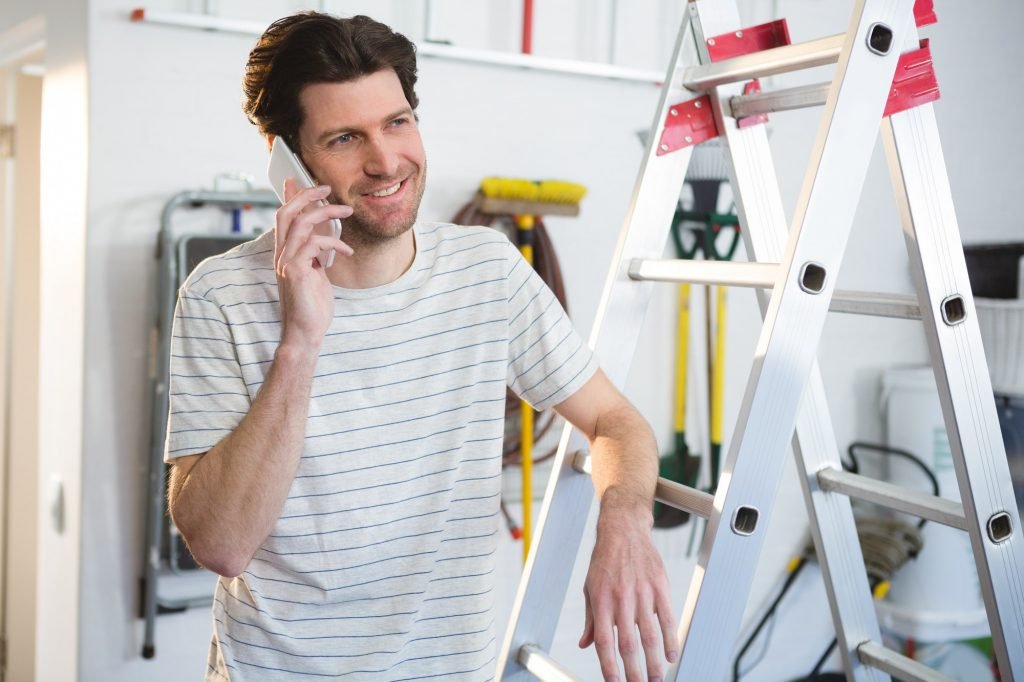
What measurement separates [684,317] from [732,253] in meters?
0.24

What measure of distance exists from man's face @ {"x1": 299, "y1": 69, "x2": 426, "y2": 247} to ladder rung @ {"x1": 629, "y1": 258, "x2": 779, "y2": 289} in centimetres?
35

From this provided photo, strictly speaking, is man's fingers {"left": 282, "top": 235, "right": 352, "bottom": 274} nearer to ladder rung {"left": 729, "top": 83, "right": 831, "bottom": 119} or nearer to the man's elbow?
the man's elbow

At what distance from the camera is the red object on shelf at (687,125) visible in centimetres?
151

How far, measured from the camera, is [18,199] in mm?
3402

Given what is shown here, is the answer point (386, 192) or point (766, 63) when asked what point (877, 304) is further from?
point (386, 192)

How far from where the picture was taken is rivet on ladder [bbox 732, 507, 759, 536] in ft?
3.86

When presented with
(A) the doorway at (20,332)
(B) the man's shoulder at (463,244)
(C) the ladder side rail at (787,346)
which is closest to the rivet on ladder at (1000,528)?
(C) the ladder side rail at (787,346)

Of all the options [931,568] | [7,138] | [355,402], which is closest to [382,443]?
[355,402]

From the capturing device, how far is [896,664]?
4.93 feet

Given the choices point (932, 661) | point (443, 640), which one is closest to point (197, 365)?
point (443, 640)

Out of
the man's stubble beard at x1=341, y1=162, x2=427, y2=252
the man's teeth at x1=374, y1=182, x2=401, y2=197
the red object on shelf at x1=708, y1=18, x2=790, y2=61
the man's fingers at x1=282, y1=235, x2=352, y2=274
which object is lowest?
the man's fingers at x1=282, y1=235, x2=352, y2=274

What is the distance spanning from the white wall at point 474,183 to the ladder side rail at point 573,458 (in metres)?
1.26

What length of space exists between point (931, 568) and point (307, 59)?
101 inches

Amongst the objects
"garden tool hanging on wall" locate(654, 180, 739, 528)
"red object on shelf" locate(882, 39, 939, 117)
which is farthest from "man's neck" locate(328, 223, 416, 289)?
"garden tool hanging on wall" locate(654, 180, 739, 528)
